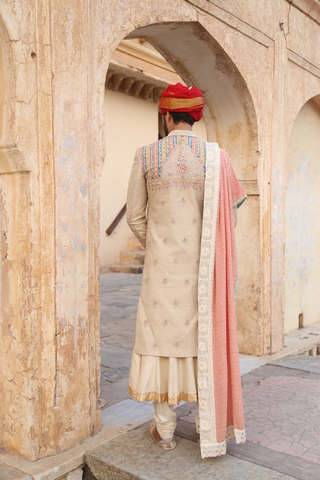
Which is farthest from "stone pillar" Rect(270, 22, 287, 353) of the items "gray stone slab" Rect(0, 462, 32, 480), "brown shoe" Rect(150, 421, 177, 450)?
"gray stone slab" Rect(0, 462, 32, 480)

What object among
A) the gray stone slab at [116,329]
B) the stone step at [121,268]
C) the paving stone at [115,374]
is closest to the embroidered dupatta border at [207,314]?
the paving stone at [115,374]

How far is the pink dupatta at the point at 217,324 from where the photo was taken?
2.20 m

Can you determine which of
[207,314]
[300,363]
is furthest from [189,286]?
[300,363]

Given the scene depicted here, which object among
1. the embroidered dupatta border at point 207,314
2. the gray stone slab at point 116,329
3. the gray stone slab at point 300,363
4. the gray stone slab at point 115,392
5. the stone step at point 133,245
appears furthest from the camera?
the stone step at point 133,245

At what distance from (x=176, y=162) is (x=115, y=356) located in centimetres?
233

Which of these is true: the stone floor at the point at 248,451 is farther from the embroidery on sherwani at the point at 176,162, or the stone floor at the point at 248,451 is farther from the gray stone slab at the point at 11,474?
the embroidery on sherwani at the point at 176,162

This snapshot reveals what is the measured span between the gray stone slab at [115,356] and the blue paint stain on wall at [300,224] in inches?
82.6

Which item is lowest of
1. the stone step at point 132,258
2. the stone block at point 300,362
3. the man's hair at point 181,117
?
the stone block at point 300,362

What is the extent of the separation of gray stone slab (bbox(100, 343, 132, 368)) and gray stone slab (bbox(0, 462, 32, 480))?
166cm

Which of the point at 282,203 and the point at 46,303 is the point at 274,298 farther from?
the point at 46,303

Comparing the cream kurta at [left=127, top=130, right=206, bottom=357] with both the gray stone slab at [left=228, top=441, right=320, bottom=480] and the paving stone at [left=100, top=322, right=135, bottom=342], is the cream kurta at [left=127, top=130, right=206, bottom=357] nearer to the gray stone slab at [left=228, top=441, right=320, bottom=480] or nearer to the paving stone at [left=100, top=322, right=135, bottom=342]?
the gray stone slab at [left=228, top=441, right=320, bottom=480]

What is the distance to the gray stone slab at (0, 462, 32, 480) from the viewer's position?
6.83ft

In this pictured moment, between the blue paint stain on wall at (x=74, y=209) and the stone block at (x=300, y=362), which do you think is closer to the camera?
the blue paint stain on wall at (x=74, y=209)

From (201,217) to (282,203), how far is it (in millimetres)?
2197
